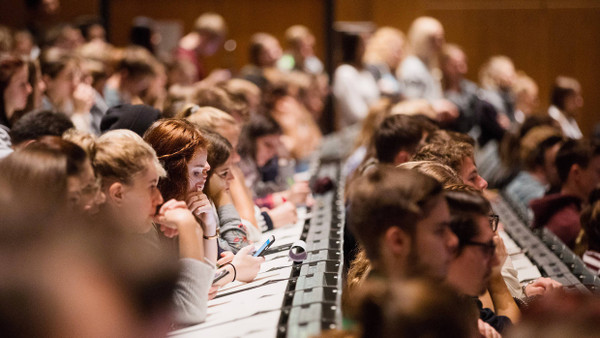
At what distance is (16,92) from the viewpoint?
4047 millimetres

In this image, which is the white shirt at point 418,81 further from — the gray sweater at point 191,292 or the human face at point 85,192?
the human face at point 85,192

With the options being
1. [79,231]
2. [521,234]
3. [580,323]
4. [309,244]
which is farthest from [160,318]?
[521,234]

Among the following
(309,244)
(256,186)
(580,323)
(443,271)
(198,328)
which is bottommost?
(256,186)

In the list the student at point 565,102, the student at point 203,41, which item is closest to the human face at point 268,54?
the student at point 203,41

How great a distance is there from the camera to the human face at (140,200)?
2393 millimetres

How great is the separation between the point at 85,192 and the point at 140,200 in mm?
322

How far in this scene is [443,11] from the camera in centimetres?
1075

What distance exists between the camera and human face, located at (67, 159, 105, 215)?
1975 millimetres

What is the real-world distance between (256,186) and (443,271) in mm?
2964

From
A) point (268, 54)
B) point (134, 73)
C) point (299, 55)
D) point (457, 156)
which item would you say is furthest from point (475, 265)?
point (299, 55)

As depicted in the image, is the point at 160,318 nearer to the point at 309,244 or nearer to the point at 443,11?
the point at 309,244

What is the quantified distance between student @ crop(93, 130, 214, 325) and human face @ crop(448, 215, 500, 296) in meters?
0.73

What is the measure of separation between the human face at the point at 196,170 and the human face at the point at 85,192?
0.52 meters

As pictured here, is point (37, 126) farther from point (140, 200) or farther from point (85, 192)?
point (85, 192)
